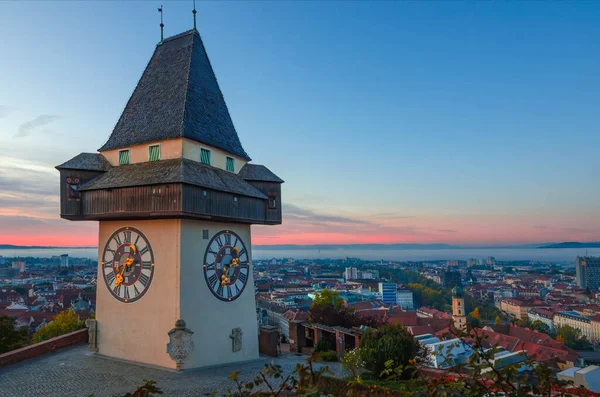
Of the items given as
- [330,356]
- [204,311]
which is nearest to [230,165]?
[204,311]

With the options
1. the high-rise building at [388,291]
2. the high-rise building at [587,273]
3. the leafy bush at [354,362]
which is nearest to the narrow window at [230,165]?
the leafy bush at [354,362]

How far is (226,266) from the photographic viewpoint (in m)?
13.2

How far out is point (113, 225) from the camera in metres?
13.1

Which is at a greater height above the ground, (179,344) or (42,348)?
(179,344)

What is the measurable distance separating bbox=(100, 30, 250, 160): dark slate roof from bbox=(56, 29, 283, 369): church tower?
47mm

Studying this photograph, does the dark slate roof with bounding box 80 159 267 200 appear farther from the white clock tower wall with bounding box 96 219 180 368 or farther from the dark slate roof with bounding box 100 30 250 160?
the white clock tower wall with bounding box 96 219 180 368

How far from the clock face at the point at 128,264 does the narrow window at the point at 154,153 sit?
2.23 m

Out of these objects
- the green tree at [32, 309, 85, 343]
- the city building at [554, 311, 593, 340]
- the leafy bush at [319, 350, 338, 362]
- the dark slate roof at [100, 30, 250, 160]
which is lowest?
the city building at [554, 311, 593, 340]

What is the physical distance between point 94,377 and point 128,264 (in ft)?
10.4

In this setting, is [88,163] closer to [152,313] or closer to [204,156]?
[204,156]

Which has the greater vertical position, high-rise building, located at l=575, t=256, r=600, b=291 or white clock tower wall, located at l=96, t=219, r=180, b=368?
white clock tower wall, located at l=96, t=219, r=180, b=368

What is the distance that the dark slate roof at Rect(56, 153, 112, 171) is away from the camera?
1278 centimetres

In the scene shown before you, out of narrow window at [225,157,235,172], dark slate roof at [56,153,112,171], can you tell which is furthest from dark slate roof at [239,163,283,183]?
dark slate roof at [56,153,112,171]

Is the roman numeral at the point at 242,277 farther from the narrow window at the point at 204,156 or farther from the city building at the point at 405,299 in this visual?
the city building at the point at 405,299
